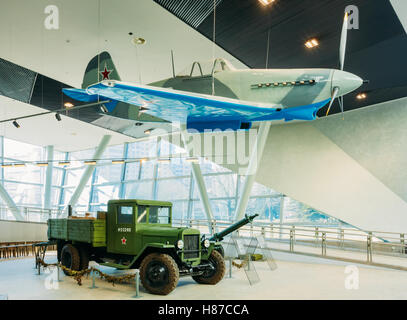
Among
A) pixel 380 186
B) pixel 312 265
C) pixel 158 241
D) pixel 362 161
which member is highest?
pixel 362 161

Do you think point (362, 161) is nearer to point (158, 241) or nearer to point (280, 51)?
point (280, 51)

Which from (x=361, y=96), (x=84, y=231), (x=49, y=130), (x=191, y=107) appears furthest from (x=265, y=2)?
(x=49, y=130)

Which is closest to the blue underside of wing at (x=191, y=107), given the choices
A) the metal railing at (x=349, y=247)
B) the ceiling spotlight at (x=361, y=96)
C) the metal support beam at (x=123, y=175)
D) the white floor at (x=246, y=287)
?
the white floor at (x=246, y=287)

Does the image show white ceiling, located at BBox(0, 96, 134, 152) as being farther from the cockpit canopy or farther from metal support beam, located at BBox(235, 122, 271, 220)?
the cockpit canopy

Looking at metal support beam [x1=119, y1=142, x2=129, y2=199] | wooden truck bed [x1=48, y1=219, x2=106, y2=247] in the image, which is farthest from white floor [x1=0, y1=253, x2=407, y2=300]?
metal support beam [x1=119, y1=142, x2=129, y2=199]

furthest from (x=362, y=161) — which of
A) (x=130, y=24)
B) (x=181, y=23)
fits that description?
(x=130, y=24)

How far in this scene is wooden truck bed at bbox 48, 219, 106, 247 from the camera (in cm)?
768

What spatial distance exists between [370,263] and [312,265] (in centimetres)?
176

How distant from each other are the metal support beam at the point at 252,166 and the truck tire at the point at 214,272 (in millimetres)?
8685

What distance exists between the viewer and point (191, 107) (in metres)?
4.89

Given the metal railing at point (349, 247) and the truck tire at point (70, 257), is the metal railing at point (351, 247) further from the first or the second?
the truck tire at point (70, 257)

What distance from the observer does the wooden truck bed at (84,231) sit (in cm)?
768

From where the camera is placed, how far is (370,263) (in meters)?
9.65

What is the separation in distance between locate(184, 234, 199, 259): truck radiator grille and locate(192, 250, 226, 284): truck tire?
529 millimetres
